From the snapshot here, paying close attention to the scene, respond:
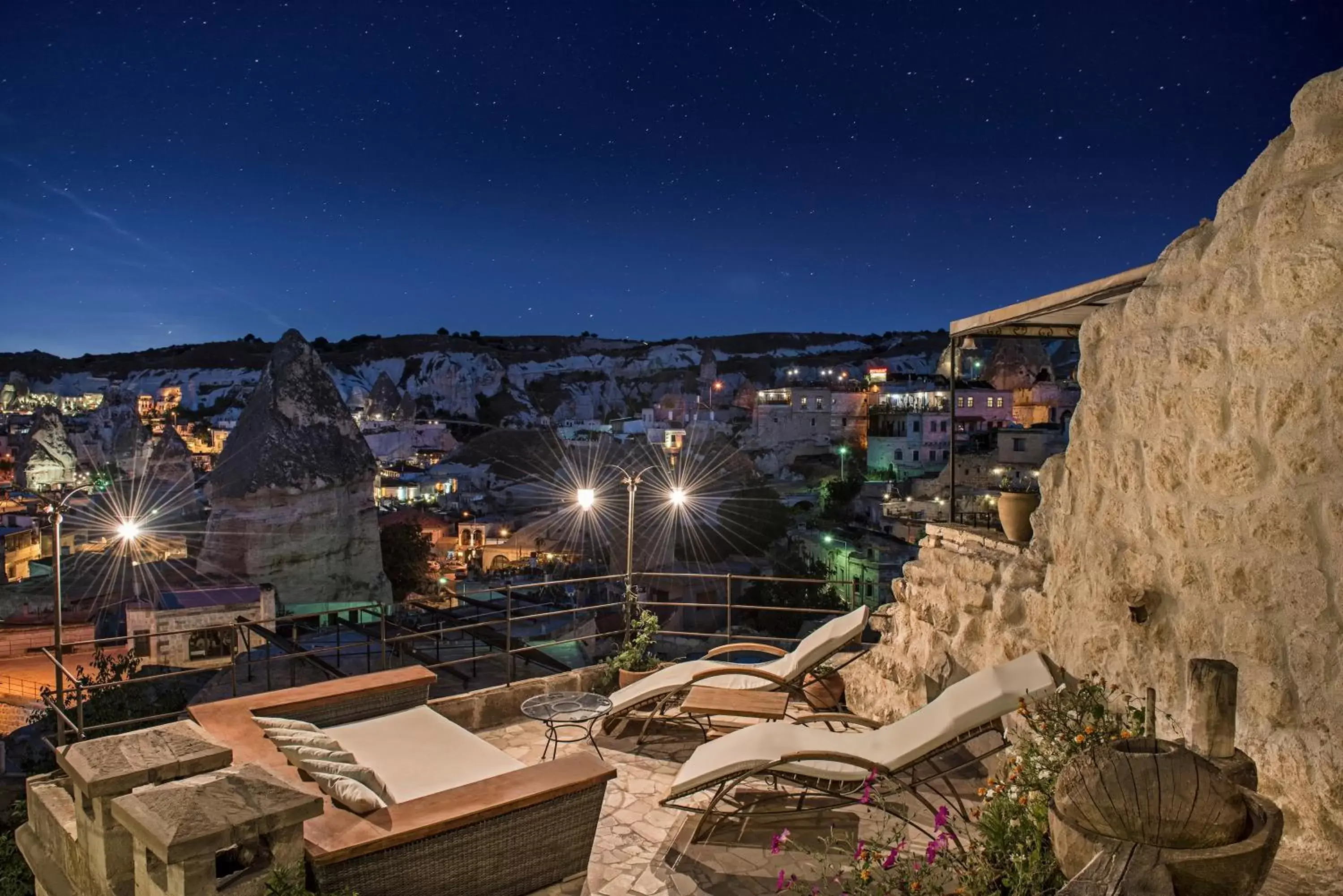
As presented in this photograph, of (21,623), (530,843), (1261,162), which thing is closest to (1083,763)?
(530,843)

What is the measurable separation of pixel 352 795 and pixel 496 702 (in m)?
2.74

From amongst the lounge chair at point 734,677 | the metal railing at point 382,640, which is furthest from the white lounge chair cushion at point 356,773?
the lounge chair at point 734,677

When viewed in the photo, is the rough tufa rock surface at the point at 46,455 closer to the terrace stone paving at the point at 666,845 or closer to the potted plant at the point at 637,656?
the potted plant at the point at 637,656

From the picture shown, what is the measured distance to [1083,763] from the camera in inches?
90.6

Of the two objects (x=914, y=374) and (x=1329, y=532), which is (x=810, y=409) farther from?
(x=1329, y=532)

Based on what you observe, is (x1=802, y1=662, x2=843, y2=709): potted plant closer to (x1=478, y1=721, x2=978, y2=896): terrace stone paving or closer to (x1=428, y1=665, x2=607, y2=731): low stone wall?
(x1=478, y1=721, x2=978, y2=896): terrace stone paving

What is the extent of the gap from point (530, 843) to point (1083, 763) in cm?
232

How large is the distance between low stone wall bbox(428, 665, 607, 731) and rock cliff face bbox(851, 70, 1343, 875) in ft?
11.4

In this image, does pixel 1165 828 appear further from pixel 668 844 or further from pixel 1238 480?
pixel 668 844

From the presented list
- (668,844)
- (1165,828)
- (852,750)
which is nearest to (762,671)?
(852,750)

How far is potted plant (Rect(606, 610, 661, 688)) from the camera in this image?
250 inches

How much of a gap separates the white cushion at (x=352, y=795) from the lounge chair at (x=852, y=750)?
4.85 ft

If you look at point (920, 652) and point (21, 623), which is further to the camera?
point (21, 623)

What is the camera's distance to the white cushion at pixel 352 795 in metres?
3.30
